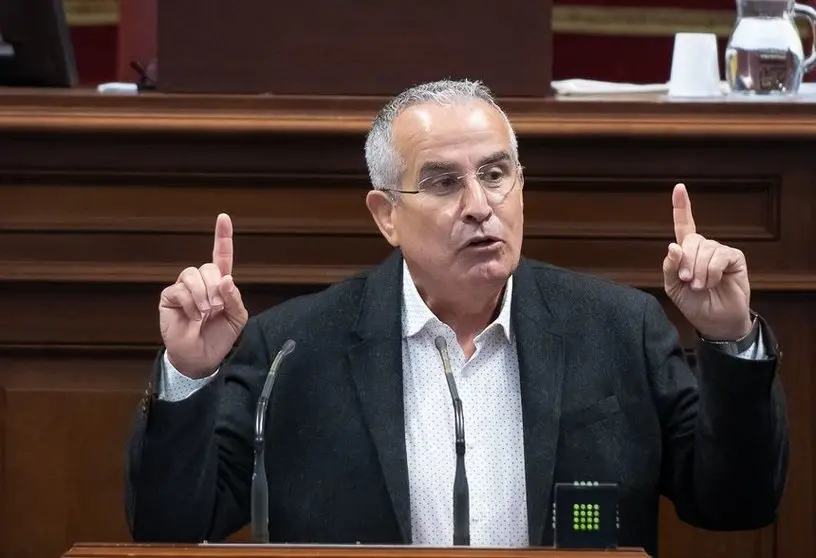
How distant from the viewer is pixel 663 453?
2.15 meters

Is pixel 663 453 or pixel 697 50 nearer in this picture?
pixel 663 453

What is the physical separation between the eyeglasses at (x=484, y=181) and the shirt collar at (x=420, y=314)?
0.50 ft

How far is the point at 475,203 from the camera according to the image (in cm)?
212

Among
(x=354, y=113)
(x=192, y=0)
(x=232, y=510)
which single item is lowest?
(x=232, y=510)

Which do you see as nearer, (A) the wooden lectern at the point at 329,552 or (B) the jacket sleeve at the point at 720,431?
(A) the wooden lectern at the point at 329,552

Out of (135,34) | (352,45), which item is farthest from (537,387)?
(135,34)

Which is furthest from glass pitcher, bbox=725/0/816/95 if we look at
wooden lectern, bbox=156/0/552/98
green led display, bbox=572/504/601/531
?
green led display, bbox=572/504/601/531

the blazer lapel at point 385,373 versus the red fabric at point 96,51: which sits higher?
the red fabric at point 96,51

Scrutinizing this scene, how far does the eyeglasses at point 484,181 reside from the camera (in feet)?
7.02

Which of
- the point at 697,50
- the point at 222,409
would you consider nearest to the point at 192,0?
the point at 222,409

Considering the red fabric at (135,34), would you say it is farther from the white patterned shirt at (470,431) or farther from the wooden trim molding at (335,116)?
the white patterned shirt at (470,431)

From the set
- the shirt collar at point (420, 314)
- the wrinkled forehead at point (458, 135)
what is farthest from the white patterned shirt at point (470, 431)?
the wrinkled forehead at point (458, 135)

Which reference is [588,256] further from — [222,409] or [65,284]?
[65,284]

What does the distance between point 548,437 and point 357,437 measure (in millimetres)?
271
